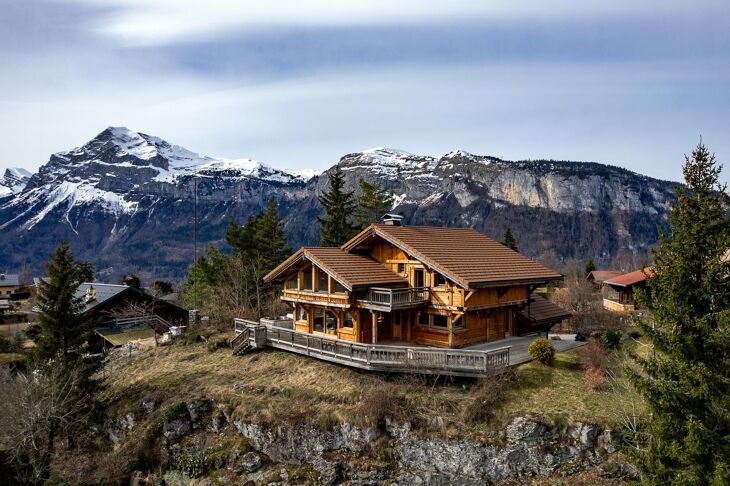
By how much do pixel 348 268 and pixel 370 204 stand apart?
24.0 m

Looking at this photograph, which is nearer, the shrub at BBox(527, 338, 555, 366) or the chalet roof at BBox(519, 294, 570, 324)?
the shrub at BBox(527, 338, 555, 366)

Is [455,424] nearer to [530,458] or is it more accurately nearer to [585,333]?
[530,458]

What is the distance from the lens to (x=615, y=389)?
2078 cm

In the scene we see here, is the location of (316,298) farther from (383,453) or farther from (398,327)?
(383,453)

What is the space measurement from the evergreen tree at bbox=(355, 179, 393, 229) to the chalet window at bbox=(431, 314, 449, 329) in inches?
945

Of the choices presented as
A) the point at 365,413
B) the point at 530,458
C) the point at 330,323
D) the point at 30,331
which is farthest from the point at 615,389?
the point at 30,331

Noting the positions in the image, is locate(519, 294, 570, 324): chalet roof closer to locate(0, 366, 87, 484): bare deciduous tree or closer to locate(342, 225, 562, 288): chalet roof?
locate(342, 225, 562, 288): chalet roof

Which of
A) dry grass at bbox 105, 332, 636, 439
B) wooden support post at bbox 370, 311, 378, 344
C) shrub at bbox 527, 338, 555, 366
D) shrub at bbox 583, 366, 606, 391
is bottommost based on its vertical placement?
dry grass at bbox 105, 332, 636, 439

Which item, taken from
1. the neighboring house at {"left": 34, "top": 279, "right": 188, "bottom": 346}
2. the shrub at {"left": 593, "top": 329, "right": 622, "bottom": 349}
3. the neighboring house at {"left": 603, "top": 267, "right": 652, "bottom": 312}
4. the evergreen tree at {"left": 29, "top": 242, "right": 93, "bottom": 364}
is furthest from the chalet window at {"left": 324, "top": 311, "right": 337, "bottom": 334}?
the neighboring house at {"left": 603, "top": 267, "right": 652, "bottom": 312}

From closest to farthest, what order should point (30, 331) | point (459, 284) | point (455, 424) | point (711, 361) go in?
point (711, 361), point (455, 424), point (459, 284), point (30, 331)

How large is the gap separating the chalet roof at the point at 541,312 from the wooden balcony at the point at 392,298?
8.02 m

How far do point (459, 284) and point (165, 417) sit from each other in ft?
54.3

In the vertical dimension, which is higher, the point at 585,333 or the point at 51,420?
the point at 585,333

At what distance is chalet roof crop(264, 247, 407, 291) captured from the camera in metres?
26.5
